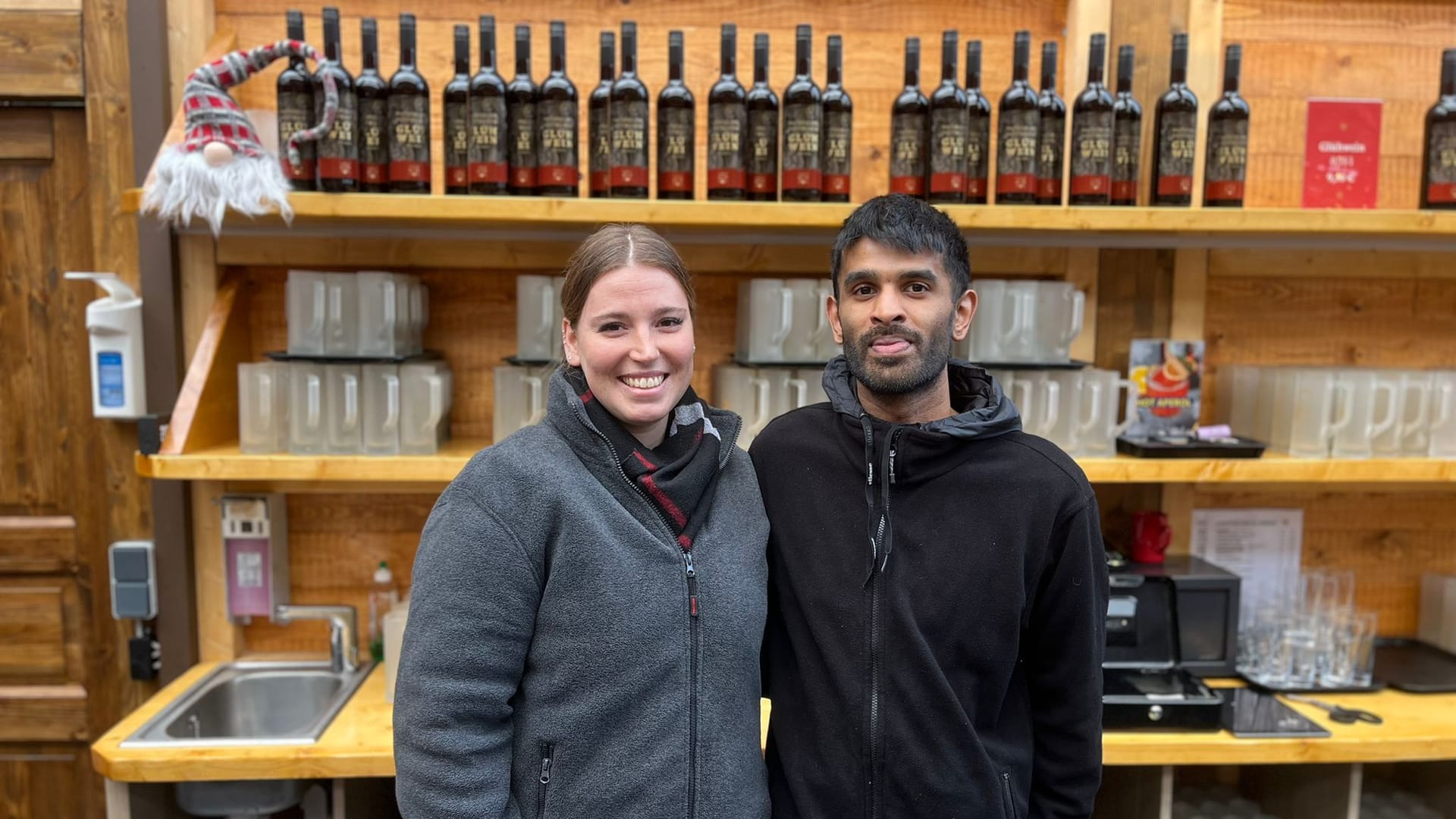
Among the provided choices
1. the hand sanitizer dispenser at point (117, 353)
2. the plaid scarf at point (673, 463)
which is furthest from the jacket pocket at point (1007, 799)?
the hand sanitizer dispenser at point (117, 353)

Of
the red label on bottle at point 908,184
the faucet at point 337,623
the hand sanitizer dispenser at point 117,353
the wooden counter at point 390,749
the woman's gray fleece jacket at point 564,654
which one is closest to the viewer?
the woman's gray fleece jacket at point 564,654

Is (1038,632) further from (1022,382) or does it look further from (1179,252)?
(1179,252)

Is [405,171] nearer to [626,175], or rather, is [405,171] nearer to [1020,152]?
[626,175]

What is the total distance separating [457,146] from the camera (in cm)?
210

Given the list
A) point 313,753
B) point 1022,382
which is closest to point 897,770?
point 1022,382

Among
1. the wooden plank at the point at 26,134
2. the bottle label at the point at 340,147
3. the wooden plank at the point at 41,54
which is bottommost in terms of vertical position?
the bottle label at the point at 340,147

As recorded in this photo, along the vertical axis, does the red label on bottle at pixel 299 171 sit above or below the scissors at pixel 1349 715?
Result: above

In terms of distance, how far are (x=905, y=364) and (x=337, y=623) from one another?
1.75 metres

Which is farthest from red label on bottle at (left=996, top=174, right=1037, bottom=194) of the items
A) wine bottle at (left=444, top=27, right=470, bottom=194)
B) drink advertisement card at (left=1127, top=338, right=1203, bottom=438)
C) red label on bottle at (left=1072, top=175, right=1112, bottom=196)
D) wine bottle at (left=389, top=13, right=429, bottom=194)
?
wine bottle at (left=389, top=13, right=429, bottom=194)

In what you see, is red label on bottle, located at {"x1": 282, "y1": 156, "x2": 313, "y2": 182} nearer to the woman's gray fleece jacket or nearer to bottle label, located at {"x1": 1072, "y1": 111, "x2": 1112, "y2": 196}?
the woman's gray fleece jacket

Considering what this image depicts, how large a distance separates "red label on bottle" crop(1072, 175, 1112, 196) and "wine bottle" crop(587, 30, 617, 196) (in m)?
1.10

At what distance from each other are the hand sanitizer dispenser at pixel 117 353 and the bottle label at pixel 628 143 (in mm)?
1284

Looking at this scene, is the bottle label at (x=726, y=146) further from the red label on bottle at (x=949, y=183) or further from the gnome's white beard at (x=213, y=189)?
the gnome's white beard at (x=213, y=189)

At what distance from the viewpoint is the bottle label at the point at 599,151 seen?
2.11 m
